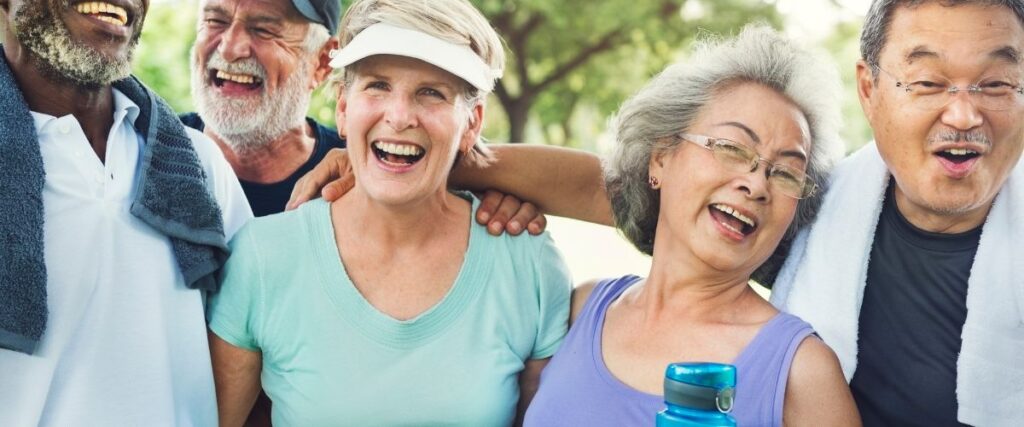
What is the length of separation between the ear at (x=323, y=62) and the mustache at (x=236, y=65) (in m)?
0.25

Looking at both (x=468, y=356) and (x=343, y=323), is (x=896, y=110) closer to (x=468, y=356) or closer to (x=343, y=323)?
(x=468, y=356)

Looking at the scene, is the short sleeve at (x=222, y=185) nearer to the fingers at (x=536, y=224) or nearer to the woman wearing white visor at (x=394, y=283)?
the woman wearing white visor at (x=394, y=283)

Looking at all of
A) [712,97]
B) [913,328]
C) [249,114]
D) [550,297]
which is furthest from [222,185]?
[913,328]

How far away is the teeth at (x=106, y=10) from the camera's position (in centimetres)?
233

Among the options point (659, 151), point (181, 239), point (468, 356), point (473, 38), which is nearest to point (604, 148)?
point (659, 151)

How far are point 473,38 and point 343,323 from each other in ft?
2.55

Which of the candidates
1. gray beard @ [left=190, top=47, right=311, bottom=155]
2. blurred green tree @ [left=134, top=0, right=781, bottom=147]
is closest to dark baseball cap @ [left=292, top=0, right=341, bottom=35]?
gray beard @ [left=190, top=47, right=311, bottom=155]

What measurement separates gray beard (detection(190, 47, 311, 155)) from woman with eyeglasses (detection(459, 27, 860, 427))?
1486 millimetres

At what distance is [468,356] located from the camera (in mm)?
2375

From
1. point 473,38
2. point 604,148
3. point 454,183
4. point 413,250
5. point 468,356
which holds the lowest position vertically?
point 468,356

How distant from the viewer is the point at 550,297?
2.50 metres

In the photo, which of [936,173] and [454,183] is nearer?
[936,173]

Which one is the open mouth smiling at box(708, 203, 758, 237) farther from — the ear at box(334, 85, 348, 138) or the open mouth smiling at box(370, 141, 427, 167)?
the ear at box(334, 85, 348, 138)

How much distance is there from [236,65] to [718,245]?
1980mm
